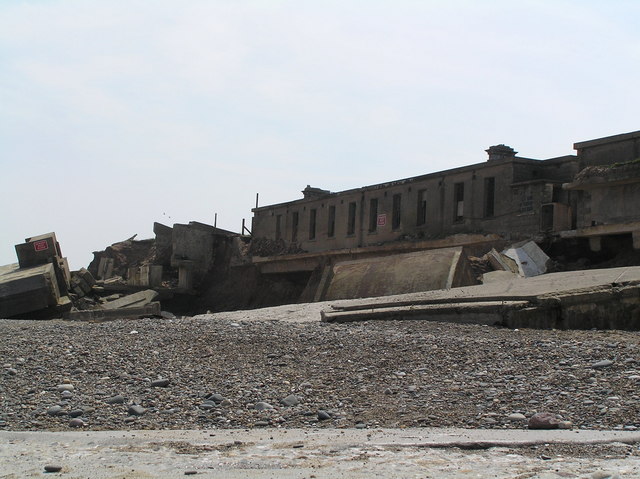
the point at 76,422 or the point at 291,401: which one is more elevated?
the point at 291,401

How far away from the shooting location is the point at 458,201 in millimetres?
26672

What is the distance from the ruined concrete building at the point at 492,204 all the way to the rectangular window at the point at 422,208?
3 centimetres

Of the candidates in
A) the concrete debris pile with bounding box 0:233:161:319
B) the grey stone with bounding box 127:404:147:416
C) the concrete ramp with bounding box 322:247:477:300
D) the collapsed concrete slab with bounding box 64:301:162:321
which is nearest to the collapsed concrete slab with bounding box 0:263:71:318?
the concrete debris pile with bounding box 0:233:161:319

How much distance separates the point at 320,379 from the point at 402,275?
32.6 ft

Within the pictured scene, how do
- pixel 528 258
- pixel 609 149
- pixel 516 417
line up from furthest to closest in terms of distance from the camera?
pixel 609 149 < pixel 528 258 < pixel 516 417

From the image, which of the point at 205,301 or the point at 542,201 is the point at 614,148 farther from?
the point at 205,301

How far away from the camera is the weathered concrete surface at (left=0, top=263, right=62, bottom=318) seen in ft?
73.0

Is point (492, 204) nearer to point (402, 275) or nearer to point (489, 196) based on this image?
point (489, 196)

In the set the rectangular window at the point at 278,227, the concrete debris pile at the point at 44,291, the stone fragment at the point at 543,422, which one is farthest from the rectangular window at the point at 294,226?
the stone fragment at the point at 543,422

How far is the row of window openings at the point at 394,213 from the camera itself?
2538 cm

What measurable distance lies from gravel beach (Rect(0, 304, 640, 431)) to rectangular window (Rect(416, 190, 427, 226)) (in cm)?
1602

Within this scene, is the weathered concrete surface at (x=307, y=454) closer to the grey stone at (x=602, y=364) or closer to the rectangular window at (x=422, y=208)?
the grey stone at (x=602, y=364)

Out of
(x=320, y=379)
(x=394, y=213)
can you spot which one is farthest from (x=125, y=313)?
(x=394, y=213)

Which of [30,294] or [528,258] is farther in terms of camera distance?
[30,294]
